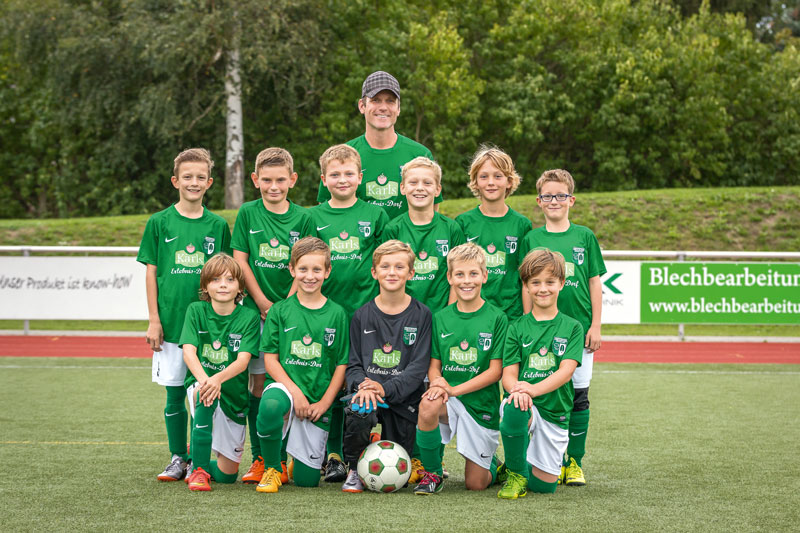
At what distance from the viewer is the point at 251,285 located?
5.04 m

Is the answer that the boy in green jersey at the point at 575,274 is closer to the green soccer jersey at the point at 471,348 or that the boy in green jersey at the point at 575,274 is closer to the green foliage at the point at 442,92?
the green soccer jersey at the point at 471,348

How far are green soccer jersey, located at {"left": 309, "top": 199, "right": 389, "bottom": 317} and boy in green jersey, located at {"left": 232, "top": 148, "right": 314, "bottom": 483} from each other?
0.15m

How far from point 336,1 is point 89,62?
754 cm

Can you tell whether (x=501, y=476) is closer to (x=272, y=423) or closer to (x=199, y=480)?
(x=272, y=423)

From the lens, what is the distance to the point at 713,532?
12.3 feet

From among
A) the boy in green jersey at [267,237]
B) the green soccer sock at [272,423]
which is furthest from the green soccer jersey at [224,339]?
the green soccer sock at [272,423]

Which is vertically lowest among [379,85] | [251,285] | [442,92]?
[251,285]

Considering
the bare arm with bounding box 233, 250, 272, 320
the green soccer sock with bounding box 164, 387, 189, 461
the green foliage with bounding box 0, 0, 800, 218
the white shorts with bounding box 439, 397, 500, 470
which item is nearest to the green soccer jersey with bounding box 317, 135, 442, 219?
the bare arm with bounding box 233, 250, 272, 320

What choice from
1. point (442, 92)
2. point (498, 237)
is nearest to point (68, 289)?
point (498, 237)

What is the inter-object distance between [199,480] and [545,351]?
1973mm

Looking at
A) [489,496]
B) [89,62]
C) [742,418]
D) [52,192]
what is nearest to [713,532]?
[489,496]

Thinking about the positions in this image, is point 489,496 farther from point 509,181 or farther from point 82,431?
point 82,431

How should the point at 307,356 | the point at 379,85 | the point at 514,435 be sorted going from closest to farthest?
the point at 514,435 < the point at 307,356 < the point at 379,85

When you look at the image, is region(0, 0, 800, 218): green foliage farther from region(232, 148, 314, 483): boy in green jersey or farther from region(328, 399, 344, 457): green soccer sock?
region(328, 399, 344, 457): green soccer sock
